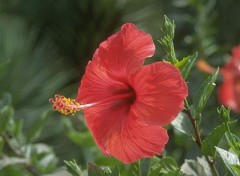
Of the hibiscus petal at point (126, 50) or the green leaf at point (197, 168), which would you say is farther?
the green leaf at point (197, 168)

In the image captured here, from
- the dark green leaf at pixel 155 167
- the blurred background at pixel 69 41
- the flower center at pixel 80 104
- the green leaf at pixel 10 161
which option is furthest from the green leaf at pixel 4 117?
the dark green leaf at pixel 155 167

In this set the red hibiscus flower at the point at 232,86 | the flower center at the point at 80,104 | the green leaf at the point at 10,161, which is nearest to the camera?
the red hibiscus flower at the point at 232,86

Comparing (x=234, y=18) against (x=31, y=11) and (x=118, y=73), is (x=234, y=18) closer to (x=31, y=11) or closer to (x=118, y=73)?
(x=31, y=11)

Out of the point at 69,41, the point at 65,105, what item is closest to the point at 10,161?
the point at 65,105

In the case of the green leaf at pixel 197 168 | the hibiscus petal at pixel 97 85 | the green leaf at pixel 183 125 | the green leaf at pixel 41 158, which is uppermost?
the hibiscus petal at pixel 97 85

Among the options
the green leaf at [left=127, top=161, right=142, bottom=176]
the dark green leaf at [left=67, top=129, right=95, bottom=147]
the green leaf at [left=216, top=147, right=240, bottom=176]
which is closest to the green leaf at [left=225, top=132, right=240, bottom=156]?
the green leaf at [left=216, top=147, right=240, bottom=176]

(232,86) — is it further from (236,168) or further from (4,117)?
(4,117)

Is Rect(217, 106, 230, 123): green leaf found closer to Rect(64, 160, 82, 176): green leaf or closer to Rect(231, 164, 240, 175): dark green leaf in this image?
Rect(231, 164, 240, 175): dark green leaf

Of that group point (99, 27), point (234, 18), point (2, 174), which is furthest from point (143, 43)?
point (99, 27)

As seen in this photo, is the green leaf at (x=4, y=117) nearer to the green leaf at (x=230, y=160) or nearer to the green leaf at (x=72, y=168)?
the green leaf at (x=72, y=168)
